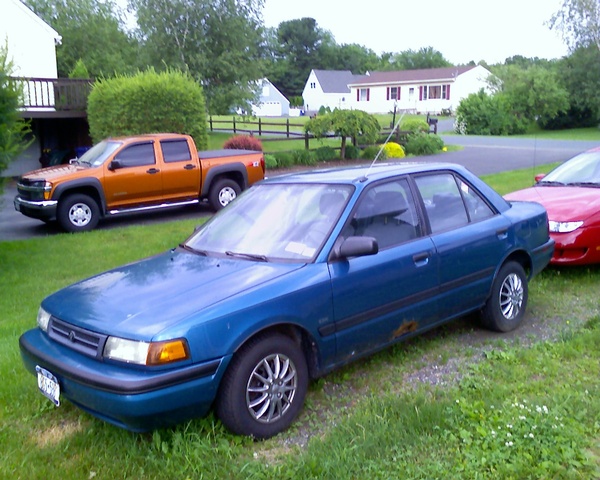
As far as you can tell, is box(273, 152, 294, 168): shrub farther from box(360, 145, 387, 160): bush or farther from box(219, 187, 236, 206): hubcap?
box(219, 187, 236, 206): hubcap

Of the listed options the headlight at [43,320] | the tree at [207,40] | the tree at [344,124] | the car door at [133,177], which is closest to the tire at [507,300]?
the headlight at [43,320]

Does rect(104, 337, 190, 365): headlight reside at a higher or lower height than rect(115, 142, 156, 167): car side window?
lower

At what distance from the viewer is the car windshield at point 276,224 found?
4.73m

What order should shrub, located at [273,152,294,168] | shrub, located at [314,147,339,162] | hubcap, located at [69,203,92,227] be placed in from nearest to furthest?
hubcap, located at [69,203,92,227]
shrub, located at [273,152,294,168]
shrub, located at [314,147,339,162]

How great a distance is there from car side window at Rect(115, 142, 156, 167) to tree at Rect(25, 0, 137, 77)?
2415 centimetres

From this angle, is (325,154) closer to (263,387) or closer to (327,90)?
(263,387)

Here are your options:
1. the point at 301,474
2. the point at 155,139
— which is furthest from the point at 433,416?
the point at 155,139

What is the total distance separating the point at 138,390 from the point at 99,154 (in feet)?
34.4

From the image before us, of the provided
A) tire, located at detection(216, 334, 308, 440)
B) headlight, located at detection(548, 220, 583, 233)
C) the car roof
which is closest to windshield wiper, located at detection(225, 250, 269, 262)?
tire, located at detection(216, 334, 308, 440)

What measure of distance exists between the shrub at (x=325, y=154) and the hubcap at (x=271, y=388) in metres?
20.9

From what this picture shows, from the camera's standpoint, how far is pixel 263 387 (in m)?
4.10

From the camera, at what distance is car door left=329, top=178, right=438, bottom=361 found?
4590 mm

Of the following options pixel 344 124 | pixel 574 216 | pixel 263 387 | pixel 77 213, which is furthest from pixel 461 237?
pixel 344 124

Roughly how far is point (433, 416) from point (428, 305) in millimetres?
1196
